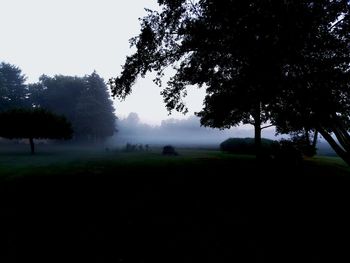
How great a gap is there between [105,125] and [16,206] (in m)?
53.4

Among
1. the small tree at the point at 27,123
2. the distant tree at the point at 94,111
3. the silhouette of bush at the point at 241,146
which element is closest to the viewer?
the small tree at the point at 27,123

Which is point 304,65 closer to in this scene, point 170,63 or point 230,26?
point 230,26

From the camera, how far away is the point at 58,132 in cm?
2956

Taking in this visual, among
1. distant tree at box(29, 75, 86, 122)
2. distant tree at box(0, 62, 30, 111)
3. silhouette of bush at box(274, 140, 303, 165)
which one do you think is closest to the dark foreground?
silhouette of bush at box(274, 140, 303, 165)

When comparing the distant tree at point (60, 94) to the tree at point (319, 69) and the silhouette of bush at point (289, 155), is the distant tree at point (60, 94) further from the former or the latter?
the tree at point (319, 69)

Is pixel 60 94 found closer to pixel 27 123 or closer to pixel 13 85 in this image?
pixel 13 85

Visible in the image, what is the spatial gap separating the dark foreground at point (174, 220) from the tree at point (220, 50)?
4.32 metres

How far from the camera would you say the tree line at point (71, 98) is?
55.4 metres

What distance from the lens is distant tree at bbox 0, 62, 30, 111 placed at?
60.8 meters

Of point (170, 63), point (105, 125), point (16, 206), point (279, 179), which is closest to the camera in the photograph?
point (16, 206)

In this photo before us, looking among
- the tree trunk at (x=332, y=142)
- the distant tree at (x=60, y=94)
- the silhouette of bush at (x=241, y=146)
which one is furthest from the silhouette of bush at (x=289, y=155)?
the distant tree at (x=60, y=94)

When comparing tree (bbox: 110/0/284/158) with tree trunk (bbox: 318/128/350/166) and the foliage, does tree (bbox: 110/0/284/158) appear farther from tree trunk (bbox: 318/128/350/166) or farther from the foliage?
the foliage

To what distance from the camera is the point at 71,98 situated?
208ft

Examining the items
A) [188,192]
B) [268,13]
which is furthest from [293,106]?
[188,192]
